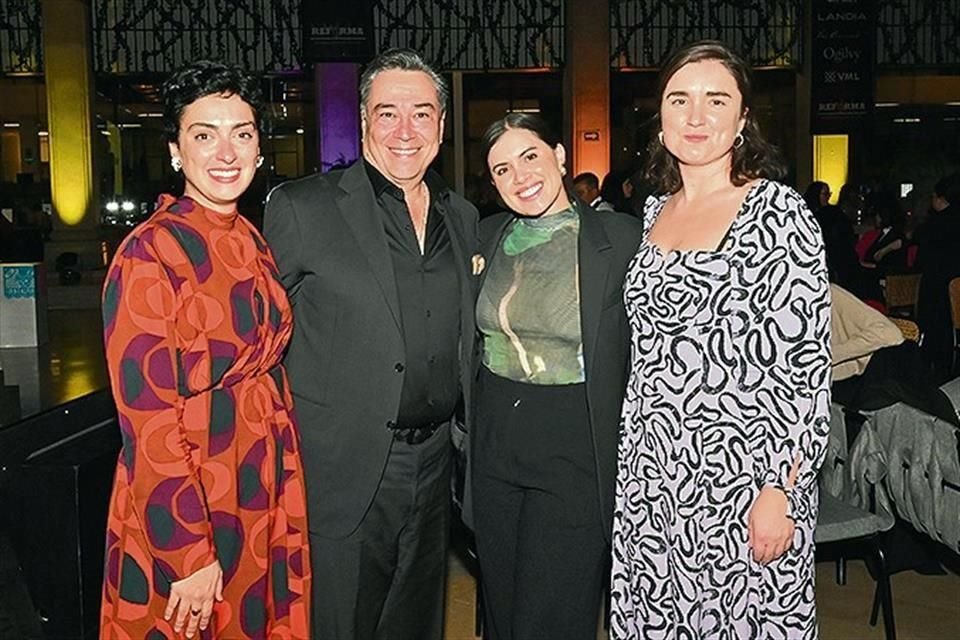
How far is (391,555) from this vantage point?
9.29ft

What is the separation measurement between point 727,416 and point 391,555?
3.21ft

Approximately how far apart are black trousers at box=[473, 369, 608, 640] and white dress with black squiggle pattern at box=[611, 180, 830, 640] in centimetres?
20

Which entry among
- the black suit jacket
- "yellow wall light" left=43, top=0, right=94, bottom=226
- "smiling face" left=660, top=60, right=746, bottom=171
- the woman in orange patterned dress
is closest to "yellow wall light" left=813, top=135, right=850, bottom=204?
"yellow wall light" left=43, top=0, right=94, bottom=226

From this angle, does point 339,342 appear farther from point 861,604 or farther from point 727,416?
point 861,604

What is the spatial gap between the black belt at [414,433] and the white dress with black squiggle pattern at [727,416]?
0.52 m

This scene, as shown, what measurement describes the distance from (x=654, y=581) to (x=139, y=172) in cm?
1827

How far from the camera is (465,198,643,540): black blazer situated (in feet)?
9.05

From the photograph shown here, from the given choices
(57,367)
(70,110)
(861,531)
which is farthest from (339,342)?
(70,110)

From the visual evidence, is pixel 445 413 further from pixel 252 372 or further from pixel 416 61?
pixel 416 61

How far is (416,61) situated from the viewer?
2.74m

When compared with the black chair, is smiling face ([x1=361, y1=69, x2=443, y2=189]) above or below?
above

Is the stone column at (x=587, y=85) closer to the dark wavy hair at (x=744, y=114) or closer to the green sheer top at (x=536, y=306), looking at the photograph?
the green sheer top at (x=536, y=306)

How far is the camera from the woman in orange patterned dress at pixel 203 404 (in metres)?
2.12

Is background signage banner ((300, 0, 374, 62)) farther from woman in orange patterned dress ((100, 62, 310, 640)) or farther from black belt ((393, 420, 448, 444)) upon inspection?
woman in orange patterned dress ((100, 62, 310, 640))
